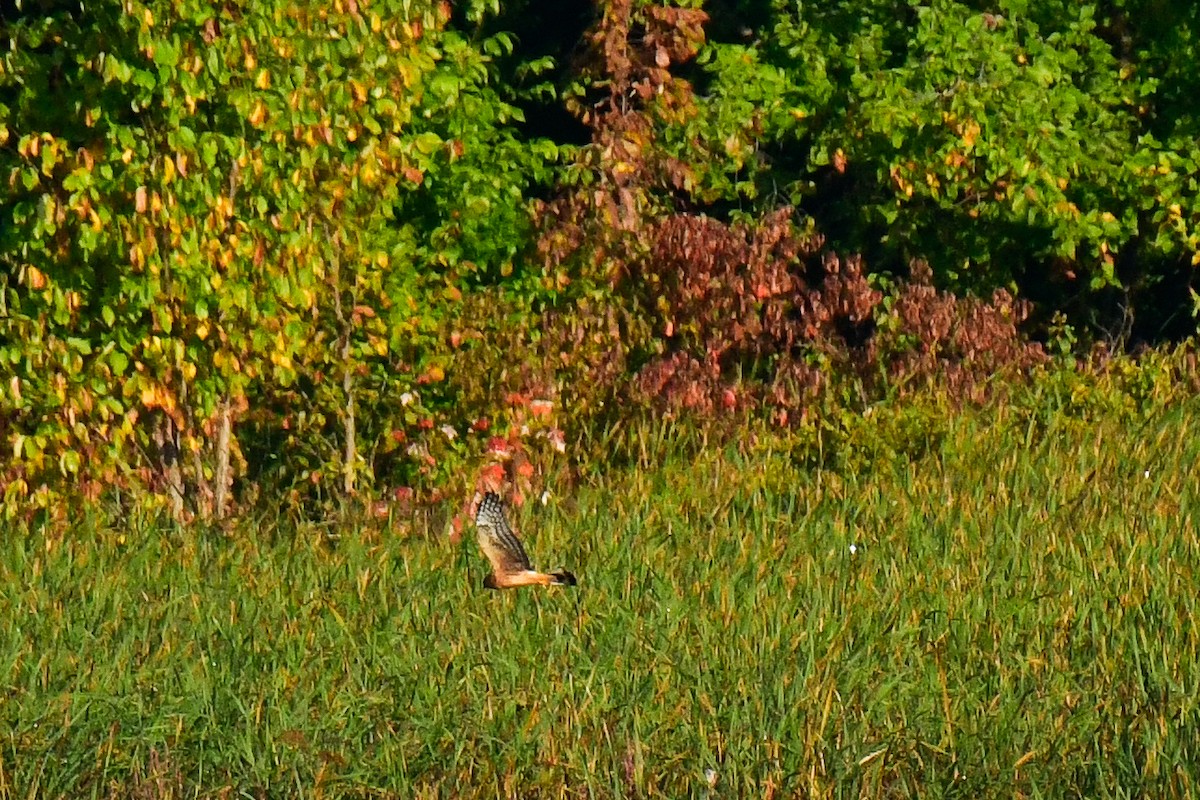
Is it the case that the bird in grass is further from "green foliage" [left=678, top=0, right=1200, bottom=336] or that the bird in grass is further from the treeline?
"green foliage" [left=678, top=0, right=1200, bottom=336]

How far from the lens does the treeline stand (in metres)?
7.17

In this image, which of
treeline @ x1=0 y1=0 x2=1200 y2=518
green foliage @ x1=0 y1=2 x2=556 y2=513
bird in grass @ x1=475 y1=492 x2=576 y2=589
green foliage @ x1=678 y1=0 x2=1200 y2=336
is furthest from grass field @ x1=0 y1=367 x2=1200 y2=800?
green foliage @ x1=678 y1=0 x2=1200 y2=336

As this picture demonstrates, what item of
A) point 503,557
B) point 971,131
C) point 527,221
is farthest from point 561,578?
point 971,131

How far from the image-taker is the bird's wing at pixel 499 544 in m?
5.61

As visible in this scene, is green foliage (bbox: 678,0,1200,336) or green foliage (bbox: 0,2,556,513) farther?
green foliage (bbox: 678,0,1200,336)

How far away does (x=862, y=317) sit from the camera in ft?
32.9

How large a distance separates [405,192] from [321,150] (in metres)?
2.19

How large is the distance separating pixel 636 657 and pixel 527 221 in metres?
4.42

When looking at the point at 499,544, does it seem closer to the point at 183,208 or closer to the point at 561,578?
the point at 561,578

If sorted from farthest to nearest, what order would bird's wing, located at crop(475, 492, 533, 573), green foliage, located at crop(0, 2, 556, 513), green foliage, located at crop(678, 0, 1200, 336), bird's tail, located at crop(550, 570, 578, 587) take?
green foliage, located at crop(678, 0, 1200, 336) < green foliage, located at crop(0, 2, 556, 513) < bird's wing, located at crop(475, 492, 533, 573) < bird's tail, located at crop(550, 570, 578, 587)

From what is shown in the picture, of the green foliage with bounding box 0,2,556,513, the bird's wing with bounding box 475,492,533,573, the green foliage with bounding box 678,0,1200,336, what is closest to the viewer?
the bird's wing with bounding box 475,492,533,573

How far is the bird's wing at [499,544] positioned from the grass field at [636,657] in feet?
0.54

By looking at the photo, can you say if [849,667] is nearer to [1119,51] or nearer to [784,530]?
[784,530]

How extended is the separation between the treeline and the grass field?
0.78 meters
